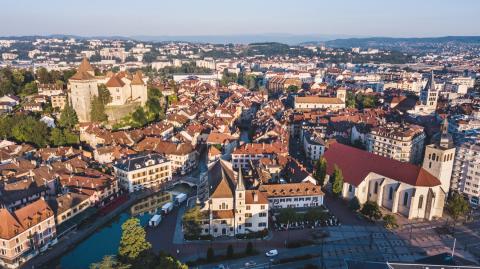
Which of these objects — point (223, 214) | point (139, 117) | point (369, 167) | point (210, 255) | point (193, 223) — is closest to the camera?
point (210, 255)

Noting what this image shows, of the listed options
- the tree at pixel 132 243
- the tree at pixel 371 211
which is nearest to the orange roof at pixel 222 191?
the tree at pixel 132 243

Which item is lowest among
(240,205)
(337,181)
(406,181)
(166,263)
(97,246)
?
(97,246)

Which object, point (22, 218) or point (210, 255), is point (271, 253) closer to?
point (210, 255)

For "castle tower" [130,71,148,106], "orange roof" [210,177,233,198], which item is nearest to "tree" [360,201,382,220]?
"orange roof" [210,177,233,198]

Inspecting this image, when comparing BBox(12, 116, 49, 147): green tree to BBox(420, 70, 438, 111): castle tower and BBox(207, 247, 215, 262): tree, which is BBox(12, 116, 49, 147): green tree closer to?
Answer: BBox(207, 247, 215, 262): tree

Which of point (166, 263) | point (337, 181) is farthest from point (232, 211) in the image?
point (337, 181)

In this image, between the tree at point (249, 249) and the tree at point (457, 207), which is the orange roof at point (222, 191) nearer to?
the tree at point (249, 249)
